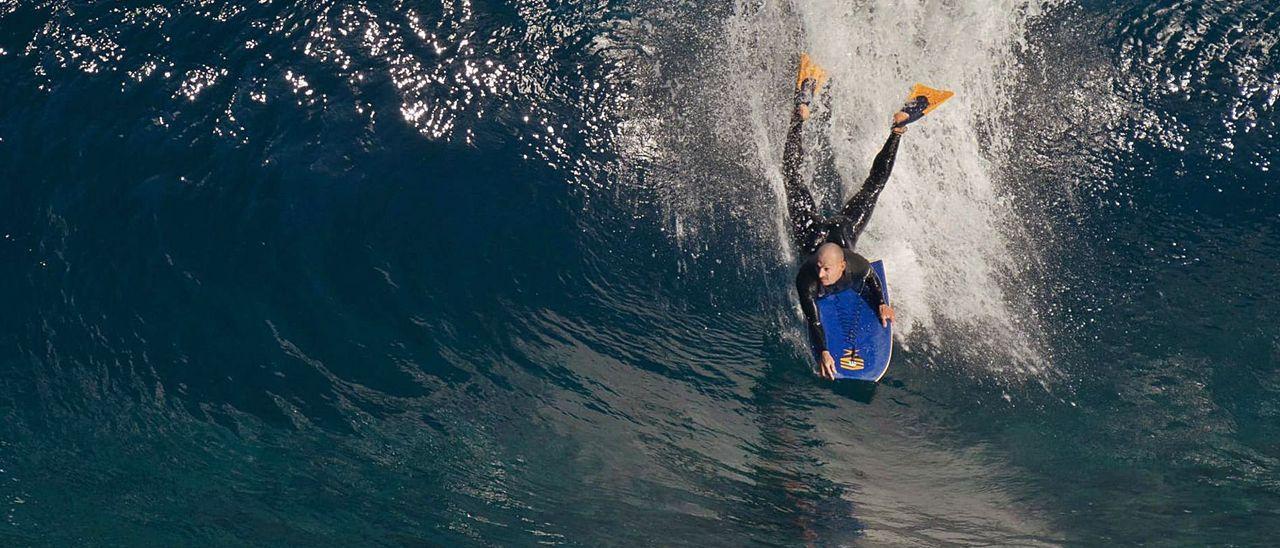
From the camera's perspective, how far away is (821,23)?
40.7ft

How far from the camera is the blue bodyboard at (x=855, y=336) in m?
9.51

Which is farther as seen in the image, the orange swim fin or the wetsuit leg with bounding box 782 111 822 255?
the orange swim fin

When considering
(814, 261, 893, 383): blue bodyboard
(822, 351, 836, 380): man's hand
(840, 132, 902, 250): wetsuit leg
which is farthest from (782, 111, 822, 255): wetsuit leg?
(822, 351, 836, 380): man's hand

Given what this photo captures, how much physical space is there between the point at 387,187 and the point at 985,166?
658 cm

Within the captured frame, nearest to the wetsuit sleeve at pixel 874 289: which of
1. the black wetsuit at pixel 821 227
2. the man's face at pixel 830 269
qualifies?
the black wetsuit at pixel 821 227

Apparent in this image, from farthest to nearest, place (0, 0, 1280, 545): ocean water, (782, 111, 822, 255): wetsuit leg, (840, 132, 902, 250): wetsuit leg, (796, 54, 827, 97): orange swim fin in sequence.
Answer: (796, 54, 827, 97): orange swim fin, (840, 132, 902, 250): wetsuit leg, (782, 111, 822, 255): wetsuit leg, (0, 0, 1280, 545): ocean water

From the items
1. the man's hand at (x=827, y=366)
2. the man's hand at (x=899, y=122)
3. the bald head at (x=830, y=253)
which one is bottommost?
the man's hand at (x=827, y=366)

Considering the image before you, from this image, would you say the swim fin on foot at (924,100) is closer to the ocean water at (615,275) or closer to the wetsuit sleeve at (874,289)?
the ocean water at (615,275)

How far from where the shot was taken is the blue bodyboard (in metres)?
9.51

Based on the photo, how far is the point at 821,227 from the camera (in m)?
10.1

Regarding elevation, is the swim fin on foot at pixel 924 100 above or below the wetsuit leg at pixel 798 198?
above

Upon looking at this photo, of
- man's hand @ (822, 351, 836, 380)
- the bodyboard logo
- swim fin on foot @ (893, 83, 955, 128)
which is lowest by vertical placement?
man's hand @ (822, 351, 836, 380)

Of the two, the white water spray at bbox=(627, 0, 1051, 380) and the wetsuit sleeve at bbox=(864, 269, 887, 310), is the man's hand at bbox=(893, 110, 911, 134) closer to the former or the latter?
the white water spray at bbox=(627, 0, 1051, 380)

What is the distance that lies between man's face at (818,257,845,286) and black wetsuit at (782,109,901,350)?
15cm
